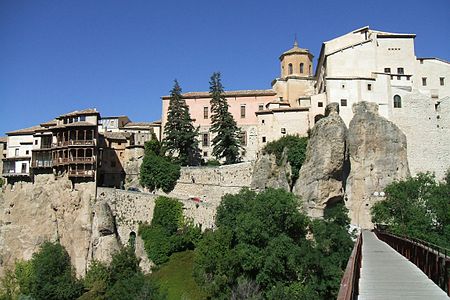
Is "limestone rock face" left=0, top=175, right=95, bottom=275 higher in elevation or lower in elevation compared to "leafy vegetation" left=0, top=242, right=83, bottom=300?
higher

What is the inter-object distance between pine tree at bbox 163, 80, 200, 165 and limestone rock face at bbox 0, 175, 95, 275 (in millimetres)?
10789

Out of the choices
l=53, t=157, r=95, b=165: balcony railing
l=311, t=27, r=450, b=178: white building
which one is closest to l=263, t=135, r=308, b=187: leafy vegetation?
l=311, t=27, r=450, b=178: white building

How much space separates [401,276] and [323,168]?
3195cm

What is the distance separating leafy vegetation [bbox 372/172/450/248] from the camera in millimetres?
34688

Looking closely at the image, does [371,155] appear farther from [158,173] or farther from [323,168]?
[158,173]

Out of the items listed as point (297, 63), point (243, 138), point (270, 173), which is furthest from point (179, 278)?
point (297, 63)

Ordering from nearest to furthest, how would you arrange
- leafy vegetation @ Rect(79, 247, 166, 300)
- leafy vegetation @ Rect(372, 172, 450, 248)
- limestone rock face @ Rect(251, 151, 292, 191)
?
1. leafy vegetation @ Rect(372, 172, 450, 248)
2. leafy vegetation @ Rect(79, 247, 166, 300)
3. limestone rock face @ Rect(251, 151, 292, 191)

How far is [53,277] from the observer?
44312mm

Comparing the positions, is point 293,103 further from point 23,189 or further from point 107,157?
point 23,189

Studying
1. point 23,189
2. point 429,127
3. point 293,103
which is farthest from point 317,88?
point 23,189

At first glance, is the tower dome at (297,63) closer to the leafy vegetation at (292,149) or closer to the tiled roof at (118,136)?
the leafy vegetation at (292,149)

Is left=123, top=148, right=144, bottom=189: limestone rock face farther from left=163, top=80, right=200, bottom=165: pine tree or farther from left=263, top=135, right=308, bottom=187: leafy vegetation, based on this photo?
left=263, top=135, right=308, bottom=187: leafy vegetation

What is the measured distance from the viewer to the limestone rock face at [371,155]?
1802 inches

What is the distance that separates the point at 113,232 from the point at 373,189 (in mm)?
26450
